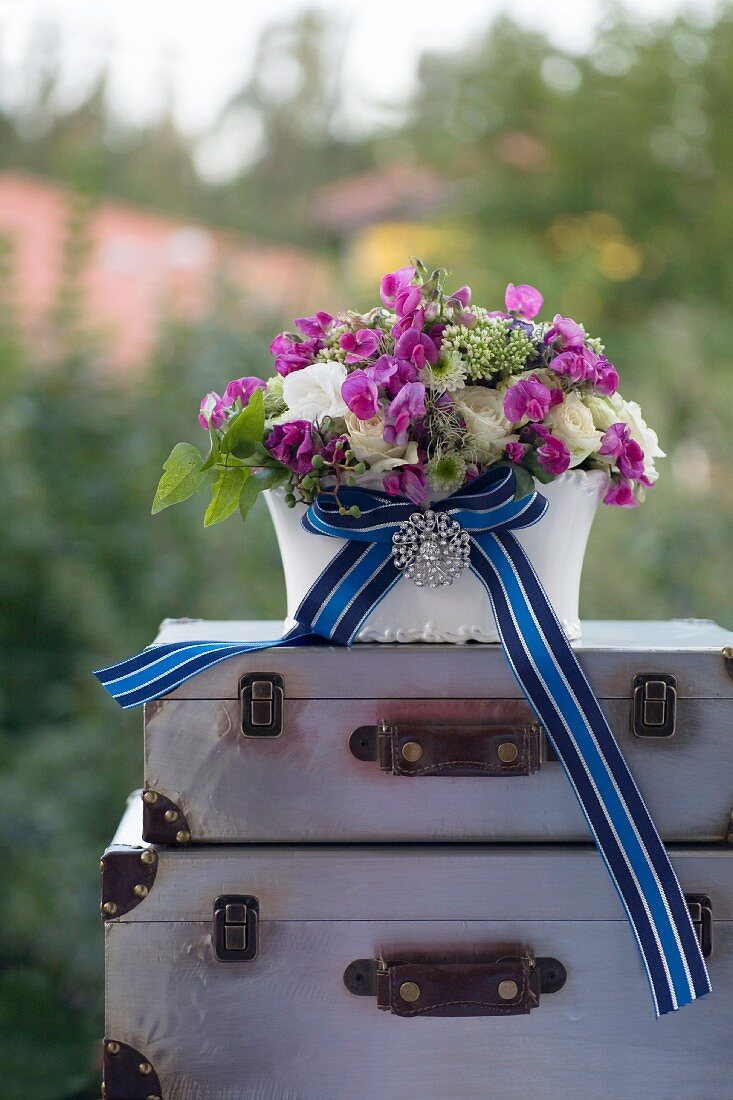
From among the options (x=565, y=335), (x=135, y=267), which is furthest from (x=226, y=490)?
(x=135, y=267)

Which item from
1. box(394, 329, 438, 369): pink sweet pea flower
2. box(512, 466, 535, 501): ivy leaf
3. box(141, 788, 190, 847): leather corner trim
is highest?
box(394, 329, 438, 369): pink sweet pea flower

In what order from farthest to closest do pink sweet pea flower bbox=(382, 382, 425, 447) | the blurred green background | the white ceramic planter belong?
the blurred green background, the white ceramic planter, pink sweet pea flower bbox=(382, 382, 425, 447)

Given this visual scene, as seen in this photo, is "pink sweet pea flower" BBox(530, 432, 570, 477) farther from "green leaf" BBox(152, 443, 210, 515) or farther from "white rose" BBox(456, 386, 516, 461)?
"green leaf" BBox(152, 443, 210, 515)

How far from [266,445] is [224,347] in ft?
4.96

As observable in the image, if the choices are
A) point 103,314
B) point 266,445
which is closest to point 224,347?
point 103,314

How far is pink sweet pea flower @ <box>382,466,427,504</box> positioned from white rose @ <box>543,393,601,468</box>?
14 cm

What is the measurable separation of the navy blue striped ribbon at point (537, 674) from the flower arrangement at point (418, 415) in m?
0.03

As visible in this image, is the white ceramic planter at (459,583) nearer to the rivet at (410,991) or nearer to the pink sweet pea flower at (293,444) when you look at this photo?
the pink sweet pea flower at (293,444)

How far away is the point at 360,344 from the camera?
3.57 ft

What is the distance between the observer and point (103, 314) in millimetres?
3035

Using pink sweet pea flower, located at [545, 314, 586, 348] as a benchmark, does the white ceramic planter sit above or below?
below

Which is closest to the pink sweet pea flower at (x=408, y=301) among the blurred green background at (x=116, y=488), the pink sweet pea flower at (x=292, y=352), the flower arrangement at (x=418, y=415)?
the flower arrangement at (x=418, y=415)

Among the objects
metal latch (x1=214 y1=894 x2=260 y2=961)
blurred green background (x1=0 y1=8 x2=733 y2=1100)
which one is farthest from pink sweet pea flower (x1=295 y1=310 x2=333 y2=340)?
blurred green background (x1=0 y1=8 x2=733 y2=1100)

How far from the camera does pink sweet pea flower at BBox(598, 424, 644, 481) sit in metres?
1.12
